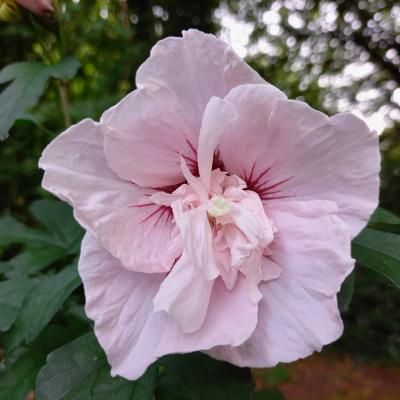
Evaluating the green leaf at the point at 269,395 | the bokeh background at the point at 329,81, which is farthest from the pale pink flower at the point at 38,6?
the bokeh background at the point at 329,81

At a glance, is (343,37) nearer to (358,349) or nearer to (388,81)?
(388,81)

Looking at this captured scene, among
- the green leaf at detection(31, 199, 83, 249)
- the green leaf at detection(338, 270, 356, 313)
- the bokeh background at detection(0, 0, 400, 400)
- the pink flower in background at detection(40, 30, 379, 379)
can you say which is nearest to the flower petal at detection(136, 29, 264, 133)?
the pink flower in background at detection(40, 30, 379, 379)

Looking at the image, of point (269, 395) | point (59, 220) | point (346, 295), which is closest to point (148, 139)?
point (346, 295)

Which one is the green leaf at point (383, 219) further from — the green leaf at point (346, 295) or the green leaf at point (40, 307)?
the green leaf at point (40, 307)

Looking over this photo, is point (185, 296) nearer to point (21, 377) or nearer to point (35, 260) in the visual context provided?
point (21, 377)

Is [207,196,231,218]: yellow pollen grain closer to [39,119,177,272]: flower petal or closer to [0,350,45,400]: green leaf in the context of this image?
[39,119,177,272]: flower petal

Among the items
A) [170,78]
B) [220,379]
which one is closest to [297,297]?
[220,379]
